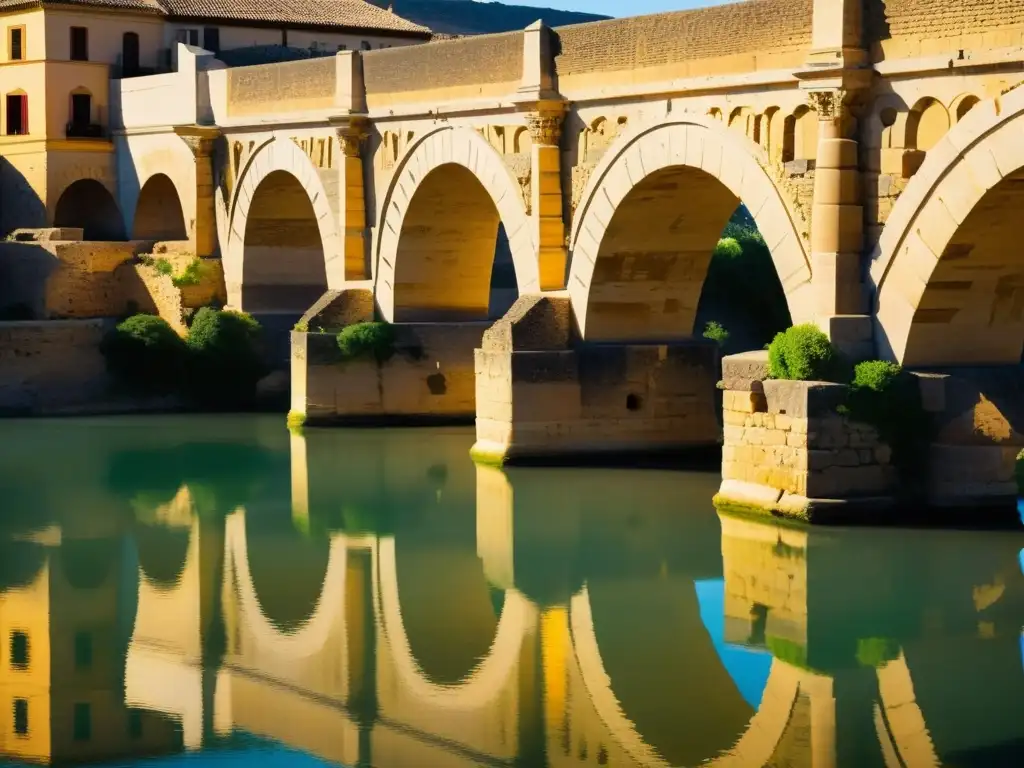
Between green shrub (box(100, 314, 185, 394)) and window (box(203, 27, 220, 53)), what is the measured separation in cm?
736

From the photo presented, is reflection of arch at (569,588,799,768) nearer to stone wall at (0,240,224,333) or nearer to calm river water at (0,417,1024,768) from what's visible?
calm river water at (0,417,1024,768)

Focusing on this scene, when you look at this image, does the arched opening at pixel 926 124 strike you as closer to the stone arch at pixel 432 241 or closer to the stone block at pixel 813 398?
the stone block at pixel 813 398

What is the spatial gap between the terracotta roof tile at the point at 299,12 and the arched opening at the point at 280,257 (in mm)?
5624

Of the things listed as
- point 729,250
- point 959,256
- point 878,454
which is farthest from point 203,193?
point 959,256

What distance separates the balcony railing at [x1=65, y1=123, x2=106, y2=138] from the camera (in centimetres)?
3328

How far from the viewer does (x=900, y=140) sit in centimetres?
1614

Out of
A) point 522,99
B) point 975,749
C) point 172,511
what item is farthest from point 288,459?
point 975,749

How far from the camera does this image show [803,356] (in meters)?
16.5

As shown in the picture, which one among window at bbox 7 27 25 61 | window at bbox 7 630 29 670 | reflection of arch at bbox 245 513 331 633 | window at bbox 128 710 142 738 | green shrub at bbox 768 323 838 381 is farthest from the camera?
window at bbox 7 27 25 61

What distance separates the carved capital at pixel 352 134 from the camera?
83.7 feet

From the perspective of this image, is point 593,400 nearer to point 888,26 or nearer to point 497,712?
point 888,26

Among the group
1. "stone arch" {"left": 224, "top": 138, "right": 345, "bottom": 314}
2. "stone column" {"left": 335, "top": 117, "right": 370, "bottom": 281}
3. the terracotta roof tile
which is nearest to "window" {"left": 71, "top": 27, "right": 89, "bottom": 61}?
the terracotta roof tile

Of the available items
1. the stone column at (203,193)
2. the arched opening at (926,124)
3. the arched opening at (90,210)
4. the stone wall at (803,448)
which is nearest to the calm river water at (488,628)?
the stone wall at (803,448)

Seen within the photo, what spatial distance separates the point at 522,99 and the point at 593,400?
10.6 ft
